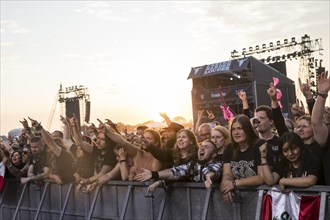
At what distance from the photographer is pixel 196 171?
599 centimetres

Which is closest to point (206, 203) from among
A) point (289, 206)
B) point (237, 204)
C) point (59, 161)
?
point (237, 204)

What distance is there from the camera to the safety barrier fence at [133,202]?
5281 mm

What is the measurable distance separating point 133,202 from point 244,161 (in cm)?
193

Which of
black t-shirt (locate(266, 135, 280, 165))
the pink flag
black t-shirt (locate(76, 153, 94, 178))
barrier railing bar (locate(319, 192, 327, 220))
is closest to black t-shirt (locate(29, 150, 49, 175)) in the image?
black t-shirt (locate(76, 153, 94, 178))

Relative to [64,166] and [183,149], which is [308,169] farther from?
[64,166]

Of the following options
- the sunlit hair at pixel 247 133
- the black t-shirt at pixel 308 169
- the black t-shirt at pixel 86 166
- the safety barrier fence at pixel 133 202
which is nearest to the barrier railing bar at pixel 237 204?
the safety barrier fence at pixel 133 202

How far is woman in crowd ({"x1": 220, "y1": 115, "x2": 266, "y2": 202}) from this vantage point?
17.2 ft

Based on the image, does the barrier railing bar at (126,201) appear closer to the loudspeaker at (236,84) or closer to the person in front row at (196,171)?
the person in front row at (196,171)

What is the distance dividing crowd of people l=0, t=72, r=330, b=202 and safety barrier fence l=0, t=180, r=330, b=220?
4.6 inches

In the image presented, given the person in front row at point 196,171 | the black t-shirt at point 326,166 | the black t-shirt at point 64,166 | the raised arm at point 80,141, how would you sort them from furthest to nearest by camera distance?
the black t-shirt at point 64,166
the raised arm at point 80,141
the person in front row at point 196,171
the black t-shirt at point 326,166

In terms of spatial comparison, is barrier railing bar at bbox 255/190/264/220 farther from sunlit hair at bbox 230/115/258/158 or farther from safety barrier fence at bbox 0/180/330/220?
sunlit hair at bbox 230/115/258/158

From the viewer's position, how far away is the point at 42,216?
8.48m

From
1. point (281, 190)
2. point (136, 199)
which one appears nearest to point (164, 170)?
point (136, 199)

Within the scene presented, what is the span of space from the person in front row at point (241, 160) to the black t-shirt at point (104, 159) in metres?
2.27
